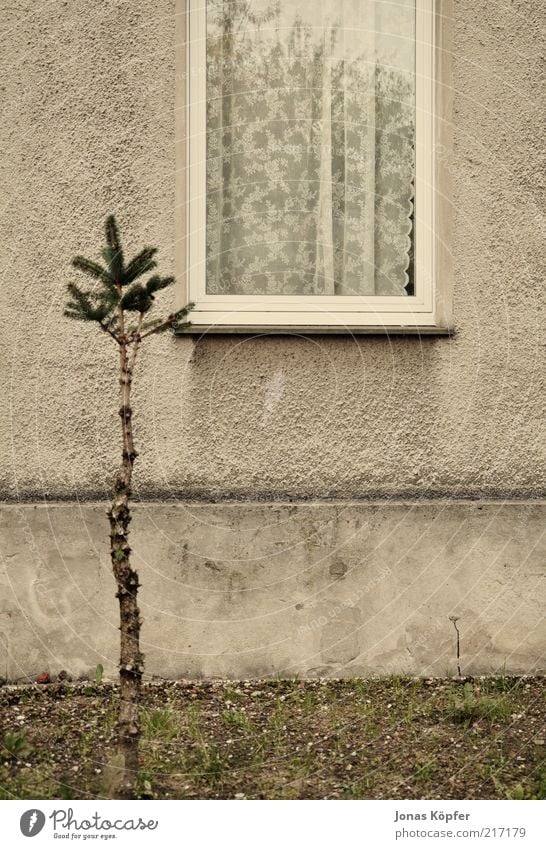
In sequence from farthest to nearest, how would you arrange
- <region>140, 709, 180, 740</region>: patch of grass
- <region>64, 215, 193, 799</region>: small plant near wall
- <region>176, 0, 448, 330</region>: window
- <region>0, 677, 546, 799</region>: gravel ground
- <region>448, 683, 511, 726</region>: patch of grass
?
<region>176, 0, 448, 330</region>: window, <region>448, 683, 511, 726</region>: patch of grass, <region>140, 709, 180, 740</region>: patch of grass, <region>0, 677, 546, 799</region>: gravel ground, <region>64, 215, 193, 799</region>: small plant near wall

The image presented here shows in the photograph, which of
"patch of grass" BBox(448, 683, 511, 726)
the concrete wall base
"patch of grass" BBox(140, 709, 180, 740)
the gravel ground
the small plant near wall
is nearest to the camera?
the small plant near wall

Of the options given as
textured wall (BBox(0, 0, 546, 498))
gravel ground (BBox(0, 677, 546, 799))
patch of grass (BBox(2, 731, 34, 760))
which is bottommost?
gravel ground (BBox(0, 677, 546, 799))

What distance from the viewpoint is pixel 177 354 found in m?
4.61

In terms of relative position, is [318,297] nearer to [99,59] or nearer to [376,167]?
[376,167]

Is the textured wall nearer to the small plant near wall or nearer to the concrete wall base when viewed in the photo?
the concrete wall base

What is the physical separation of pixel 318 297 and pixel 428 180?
2.58ft

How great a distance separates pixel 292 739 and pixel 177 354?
1814 mm

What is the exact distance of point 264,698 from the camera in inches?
172

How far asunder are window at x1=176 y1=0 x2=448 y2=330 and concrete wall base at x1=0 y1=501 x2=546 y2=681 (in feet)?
3.38

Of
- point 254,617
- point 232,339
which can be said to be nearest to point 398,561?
point 254,617

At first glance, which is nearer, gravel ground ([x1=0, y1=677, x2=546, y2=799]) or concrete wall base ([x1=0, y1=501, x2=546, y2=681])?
gravel ground ([x1=0, y1=677, x2=546, y2=799])

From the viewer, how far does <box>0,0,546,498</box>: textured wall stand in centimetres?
460

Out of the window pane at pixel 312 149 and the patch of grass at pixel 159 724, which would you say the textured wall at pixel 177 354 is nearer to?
the window pane at pixel 312 149

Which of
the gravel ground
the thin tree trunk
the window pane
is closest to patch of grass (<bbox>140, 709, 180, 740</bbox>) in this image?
the gravel ground
